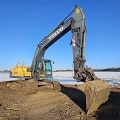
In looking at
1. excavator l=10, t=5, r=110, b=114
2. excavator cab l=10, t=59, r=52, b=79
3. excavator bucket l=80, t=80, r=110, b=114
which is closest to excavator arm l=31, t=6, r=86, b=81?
excavator l=10, t=5, r=110, b=114

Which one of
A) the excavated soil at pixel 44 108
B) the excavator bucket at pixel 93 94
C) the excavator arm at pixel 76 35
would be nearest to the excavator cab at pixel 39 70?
the excavated soil at pixel 44 108

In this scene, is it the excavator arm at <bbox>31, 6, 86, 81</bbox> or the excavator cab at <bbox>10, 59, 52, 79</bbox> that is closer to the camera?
the excavator arm at <bbox>31, 6, 86, 81</bbox>

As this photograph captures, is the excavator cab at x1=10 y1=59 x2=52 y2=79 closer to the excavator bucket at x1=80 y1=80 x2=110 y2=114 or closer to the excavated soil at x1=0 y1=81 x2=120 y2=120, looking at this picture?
the excavated soil at x1=0 y1=81 x2=120 y2=120

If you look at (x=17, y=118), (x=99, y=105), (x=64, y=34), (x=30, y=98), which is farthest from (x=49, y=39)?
(x=17, y=118)

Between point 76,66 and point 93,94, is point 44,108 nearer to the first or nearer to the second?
point 93,94

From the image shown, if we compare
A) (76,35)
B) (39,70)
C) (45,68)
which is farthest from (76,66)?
(45,68)

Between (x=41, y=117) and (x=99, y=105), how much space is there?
256 cm

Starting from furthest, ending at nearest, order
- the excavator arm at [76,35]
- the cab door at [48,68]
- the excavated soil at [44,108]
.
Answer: the cab door at [48,68], the excavator arm at [76,35], the excavated soil at [44,108]

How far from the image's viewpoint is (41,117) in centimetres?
784

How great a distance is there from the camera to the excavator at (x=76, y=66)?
850cm

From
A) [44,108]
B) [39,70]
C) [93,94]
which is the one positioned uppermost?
[39,70]

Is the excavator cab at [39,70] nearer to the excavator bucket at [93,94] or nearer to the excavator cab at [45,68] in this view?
the excavator cab at [45,68]

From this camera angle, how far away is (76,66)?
1091cm

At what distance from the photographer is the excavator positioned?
850 centimetres
